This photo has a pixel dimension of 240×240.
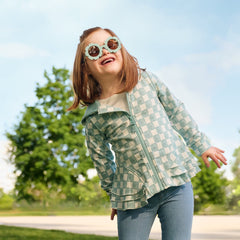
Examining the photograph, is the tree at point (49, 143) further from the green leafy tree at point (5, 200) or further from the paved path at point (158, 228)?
the green leafy tree at point (5, 200)

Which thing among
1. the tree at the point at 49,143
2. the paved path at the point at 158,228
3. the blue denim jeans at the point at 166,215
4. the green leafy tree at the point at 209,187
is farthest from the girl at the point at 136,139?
the green leafy tree at the point at 209,187

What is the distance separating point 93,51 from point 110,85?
0.86 ft

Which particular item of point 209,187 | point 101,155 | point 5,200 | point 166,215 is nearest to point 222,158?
point 166,215

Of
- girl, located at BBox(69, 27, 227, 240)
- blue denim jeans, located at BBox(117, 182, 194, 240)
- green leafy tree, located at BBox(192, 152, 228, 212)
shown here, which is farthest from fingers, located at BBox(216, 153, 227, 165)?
green leafy tree, located at BBox(192, 152, 228, 212)

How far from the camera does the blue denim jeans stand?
8.29ft

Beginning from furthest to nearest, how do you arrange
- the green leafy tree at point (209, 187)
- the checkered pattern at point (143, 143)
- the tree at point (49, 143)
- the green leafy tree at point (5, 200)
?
the green leafy tree at point (5, 200) < the green leafy tree at point (209, 187) < the tree at point (49, 143) < the checkered pattern at point (143, 143)

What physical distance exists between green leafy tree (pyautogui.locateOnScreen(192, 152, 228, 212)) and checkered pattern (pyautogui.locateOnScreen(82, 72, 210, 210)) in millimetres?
27723

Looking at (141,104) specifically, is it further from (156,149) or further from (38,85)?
(38,85)

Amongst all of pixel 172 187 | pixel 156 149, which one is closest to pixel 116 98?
pixel 156 149

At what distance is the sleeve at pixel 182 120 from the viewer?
2719 millimetres

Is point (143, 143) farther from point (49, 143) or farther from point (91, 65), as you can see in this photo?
point (49, 143)

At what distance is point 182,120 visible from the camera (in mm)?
2766

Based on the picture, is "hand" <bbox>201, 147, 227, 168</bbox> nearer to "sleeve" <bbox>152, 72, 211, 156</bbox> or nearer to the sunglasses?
"sleeve" <bbox>152, 72, 211, 156</bbox>

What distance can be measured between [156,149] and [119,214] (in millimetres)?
521
